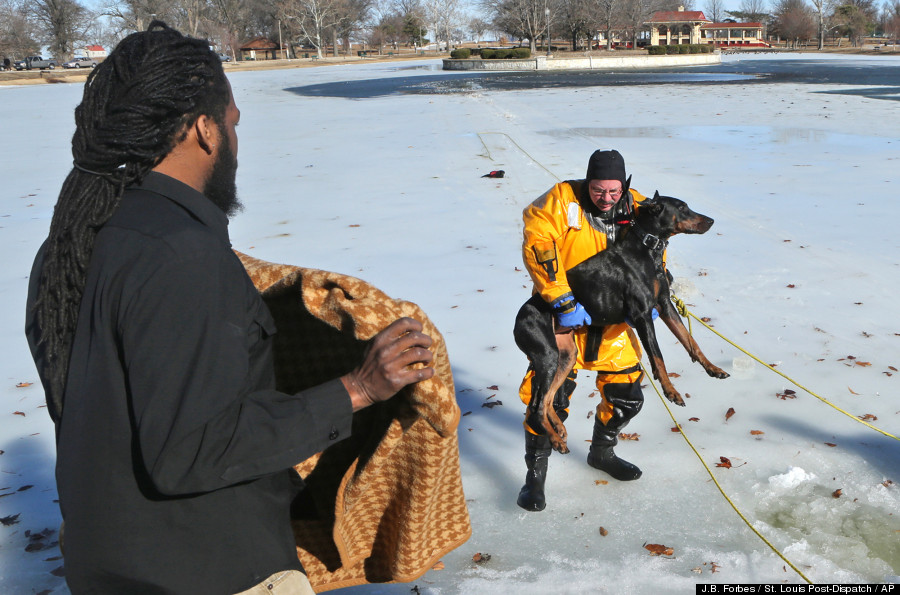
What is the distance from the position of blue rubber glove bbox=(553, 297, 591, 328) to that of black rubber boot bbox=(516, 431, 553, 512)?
624 mm

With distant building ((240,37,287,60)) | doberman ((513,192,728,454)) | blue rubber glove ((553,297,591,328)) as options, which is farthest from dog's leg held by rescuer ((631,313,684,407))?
distant building ((240,37,287,60))

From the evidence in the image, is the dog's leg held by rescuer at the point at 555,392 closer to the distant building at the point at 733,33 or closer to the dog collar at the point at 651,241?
the dog collar at the point at 651,241

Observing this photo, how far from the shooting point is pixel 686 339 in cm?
354

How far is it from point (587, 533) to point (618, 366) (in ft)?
2.79

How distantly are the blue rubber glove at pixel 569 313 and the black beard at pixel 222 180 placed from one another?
6.90ft

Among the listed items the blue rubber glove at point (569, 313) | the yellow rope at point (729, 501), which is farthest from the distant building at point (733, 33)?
the blue rubber glove at point (569, 313)

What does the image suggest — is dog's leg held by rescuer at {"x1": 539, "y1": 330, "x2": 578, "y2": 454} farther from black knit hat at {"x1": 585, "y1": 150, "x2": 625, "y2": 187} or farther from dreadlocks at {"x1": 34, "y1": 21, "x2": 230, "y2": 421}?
dreadlocks at {"x1": 34, "y1": 21, "x2": 230, "y2": 421}

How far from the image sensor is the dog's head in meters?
3.72

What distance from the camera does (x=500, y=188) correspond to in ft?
37.7

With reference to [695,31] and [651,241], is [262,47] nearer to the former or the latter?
[695,31]

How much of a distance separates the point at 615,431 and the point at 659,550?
30.0 inches

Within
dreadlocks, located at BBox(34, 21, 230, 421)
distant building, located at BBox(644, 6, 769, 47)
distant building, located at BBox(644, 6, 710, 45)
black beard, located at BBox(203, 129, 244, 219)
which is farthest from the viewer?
distant building, located at BBox(644, 6, 769, 47)

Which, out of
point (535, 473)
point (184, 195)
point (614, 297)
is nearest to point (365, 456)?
point (184, 195)

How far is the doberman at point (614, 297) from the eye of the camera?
145 inches
